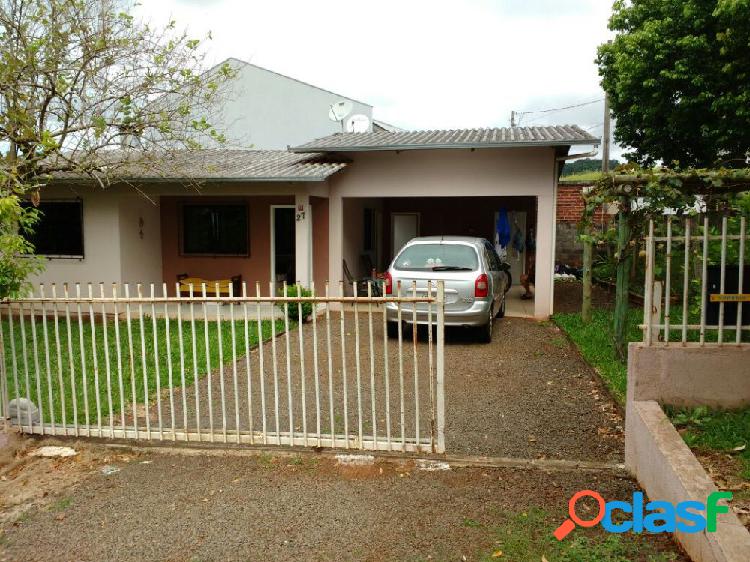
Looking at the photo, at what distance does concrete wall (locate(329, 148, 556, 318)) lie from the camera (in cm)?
1184

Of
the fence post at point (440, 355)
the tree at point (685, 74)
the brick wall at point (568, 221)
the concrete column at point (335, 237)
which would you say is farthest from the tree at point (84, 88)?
the brick wall at point (568, 221)

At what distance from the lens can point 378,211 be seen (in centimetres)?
1767

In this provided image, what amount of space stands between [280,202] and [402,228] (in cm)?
517

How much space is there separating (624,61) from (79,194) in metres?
12.5

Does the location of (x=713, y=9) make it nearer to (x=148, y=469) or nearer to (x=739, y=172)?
(x=739, y=172)

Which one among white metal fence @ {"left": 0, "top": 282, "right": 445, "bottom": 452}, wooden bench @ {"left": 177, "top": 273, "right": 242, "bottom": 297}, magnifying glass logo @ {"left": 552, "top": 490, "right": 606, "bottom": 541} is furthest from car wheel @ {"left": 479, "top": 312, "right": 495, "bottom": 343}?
wooden bench @ {"left": 177, "top": 273, "right": 242, "bottom": 297}

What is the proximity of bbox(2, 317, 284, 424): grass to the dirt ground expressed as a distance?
0.82 meters

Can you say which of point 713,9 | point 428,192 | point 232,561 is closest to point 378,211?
point 428,192

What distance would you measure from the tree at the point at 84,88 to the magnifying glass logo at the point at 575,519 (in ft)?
24.9

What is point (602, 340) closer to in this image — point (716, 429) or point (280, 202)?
point (716, 429)

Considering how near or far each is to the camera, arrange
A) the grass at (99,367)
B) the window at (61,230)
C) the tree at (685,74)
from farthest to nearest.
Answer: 1. the window at (61,230)
2. the tree at (685,74)
3. the grass at (99,367)

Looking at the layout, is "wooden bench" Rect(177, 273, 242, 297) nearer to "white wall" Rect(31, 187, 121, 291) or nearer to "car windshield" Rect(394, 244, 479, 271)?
"white wall" Rect(31, 187, 121, 291)

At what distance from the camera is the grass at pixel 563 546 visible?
128 inches

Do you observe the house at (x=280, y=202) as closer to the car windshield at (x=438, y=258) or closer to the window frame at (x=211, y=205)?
the window frame at (x=211, y=205)
